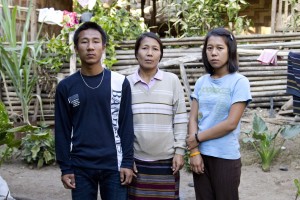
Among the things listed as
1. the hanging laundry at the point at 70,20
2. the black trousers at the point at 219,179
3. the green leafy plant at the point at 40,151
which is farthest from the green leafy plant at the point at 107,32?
the black trousers at the point at 219,179

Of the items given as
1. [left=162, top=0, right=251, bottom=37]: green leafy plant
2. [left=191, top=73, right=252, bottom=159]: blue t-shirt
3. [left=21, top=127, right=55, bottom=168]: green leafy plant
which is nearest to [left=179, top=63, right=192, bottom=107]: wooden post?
[left=162, top=0, right=251, bottom=37]: green leafy plant

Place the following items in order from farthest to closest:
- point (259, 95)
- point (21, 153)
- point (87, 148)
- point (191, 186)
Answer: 1. point (259, 95)
2. point (21, 153)
3. point (191, 186)
4. point (87, 148)

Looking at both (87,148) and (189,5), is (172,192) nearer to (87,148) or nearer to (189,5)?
(87,148)

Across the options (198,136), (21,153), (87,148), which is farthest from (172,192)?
(21,153)

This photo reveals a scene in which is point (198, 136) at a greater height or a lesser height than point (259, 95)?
greater

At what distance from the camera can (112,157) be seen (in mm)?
2359

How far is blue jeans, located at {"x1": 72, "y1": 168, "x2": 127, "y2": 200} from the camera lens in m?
2.37

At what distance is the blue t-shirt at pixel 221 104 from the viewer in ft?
7.90

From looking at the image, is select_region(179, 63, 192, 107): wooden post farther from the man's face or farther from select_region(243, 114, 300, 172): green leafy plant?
the man's face

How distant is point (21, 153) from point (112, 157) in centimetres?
319

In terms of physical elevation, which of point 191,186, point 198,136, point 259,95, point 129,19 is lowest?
point 191,186

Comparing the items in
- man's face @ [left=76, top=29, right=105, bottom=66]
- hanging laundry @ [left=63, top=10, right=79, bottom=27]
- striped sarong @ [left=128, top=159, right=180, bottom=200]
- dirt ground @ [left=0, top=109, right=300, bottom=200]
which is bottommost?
dirt ground @ [left=0, top=109, right=300, bottom=200]

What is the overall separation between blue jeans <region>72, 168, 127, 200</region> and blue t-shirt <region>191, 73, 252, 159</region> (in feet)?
1.65

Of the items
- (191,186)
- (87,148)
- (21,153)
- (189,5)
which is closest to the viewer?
(87,148)
